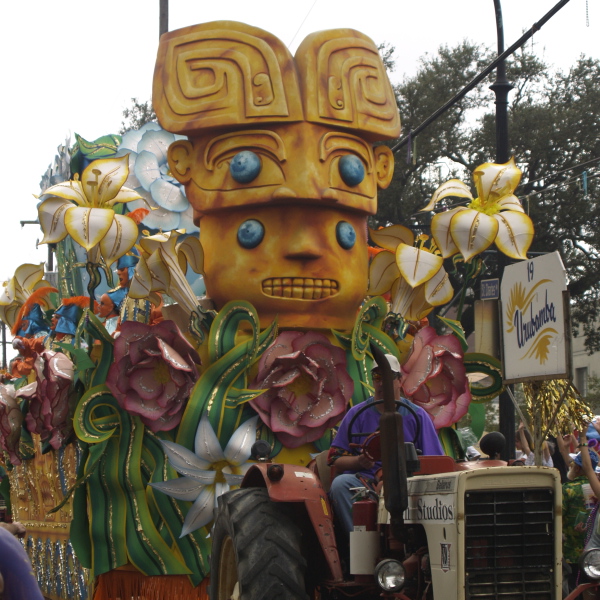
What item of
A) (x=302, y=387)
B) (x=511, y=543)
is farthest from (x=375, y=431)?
(x=302, y=387)

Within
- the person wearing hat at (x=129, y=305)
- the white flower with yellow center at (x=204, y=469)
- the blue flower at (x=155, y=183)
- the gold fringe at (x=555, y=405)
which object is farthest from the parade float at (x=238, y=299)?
the gold fringe at (x=555, y=405)

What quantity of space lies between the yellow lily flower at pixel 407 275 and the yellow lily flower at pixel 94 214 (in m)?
2.32

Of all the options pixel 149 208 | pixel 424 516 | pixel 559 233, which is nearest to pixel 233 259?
pixel 149 208

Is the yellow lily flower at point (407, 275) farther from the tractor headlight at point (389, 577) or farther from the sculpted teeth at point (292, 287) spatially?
the tractor headlight at point (389, 577)

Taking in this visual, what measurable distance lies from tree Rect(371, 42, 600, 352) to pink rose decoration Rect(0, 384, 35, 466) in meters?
14.3

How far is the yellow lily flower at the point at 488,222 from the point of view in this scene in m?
9.72

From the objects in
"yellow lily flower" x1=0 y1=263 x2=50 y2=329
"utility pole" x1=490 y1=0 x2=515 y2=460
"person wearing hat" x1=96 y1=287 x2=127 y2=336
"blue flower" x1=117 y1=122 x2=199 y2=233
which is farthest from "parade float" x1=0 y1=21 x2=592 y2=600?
"yellow lily flower" x1=0 y1=263 x2=50 y2=329

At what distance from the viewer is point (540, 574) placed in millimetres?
5254

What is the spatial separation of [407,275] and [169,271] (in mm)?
2061

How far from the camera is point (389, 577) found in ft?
17.4

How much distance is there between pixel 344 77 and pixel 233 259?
1.89 metres

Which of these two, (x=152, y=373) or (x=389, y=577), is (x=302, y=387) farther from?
(x=389, y=577)

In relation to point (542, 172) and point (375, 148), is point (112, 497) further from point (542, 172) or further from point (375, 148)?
point (542, 172)

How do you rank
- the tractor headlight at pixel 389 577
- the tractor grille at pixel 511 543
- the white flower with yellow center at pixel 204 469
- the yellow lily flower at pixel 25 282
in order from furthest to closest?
the yellow lily flower at pixel 25 282 → the white flower with yellow center at pixel 204 469 → the tractor headlight at pixel 389 577 → the tractor grille at pixel 511 543
